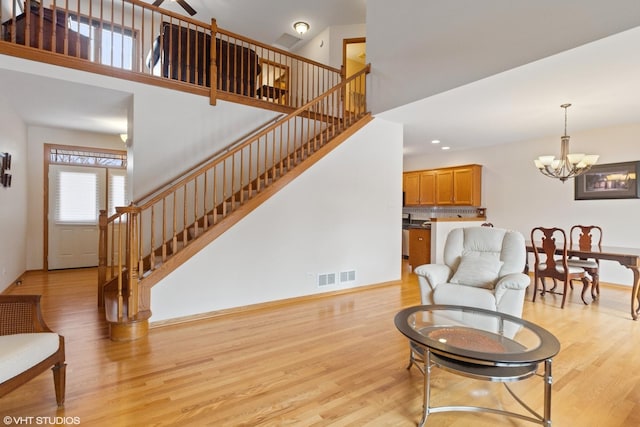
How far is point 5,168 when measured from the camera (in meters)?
4.13

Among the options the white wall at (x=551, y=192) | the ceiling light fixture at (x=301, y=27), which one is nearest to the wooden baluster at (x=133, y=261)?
the ceiling light fixture at (x=301, y=27)

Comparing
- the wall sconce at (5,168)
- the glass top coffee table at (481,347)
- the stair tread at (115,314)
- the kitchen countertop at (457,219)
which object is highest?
the wall sconce at (5,168)

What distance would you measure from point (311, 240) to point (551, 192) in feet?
15.8

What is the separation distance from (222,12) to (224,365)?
6.68m

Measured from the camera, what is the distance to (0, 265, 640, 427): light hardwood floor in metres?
1.87

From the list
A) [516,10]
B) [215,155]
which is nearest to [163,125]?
[215,155]

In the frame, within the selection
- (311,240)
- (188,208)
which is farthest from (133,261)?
(311,240)

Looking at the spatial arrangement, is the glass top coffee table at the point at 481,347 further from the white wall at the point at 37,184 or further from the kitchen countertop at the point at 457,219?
the white wall at the point at 37,184

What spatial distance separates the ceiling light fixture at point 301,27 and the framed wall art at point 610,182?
6024mm

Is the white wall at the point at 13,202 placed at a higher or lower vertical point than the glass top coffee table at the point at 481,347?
higher

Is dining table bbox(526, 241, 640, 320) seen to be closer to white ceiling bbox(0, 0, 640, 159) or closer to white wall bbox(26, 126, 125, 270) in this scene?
white ceiling bbox(0, 0, 640, 159)

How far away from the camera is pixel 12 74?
335 centimetres

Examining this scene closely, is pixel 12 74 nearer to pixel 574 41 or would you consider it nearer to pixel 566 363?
pixel 574 41

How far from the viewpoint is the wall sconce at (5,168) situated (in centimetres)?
398
